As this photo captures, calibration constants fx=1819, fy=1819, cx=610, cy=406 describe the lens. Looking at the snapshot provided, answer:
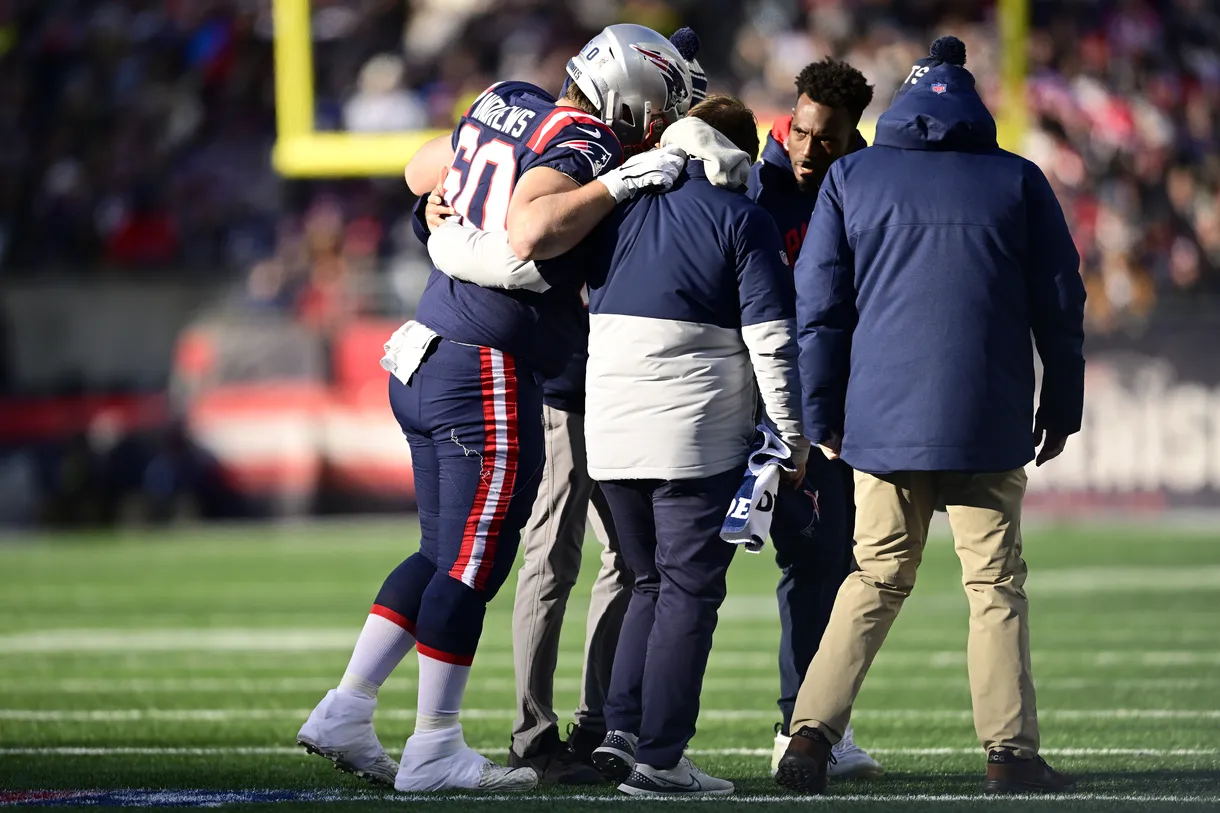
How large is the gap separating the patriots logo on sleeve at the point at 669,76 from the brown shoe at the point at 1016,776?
1.89m

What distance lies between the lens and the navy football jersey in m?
4.61

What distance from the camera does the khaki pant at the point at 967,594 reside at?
14.9 feet

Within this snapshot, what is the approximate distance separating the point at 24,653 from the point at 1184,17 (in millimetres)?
14285

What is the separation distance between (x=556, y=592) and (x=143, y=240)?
1528 centimetres

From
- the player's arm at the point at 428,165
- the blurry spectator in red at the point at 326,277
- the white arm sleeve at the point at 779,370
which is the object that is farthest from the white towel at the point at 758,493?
the blurry spectator in red at the point at 326,277

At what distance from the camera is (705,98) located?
499 centimetres

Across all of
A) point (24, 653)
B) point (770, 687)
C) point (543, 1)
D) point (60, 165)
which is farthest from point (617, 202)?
point (60, 165)

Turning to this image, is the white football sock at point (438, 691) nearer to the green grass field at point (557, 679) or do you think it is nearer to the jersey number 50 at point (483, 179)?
the green grass field at point (557, 679)

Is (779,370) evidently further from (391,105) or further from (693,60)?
(391,105)

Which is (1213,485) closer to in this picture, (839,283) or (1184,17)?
(1184,17)

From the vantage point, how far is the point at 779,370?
453cm

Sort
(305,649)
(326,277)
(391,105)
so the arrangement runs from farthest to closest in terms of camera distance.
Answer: (326,277) → (391,105) → (305,649)

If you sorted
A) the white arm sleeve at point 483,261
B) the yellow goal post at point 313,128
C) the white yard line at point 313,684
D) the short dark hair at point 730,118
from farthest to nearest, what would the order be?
1. the yellow goal post at point 313,128
2. the white yard line at point 313,684
3. the short dark hair at point 730,118
4. the white arm sleeve at point 483,261

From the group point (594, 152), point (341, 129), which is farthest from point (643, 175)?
point (341, 129)
